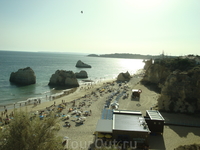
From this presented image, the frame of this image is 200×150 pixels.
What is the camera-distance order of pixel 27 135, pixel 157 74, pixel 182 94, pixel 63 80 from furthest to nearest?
pixel 63 80, pixel 157 74, pixel 182 94, pixel 27 135

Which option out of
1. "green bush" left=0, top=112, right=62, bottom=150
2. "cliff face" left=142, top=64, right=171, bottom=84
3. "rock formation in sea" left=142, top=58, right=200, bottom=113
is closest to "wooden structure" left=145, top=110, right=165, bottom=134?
"rock formation in sea" left=142, top=58, right=200, bottom=113

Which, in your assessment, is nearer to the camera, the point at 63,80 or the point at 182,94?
the point at 182,94

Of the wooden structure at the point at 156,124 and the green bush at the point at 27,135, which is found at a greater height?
the green bush at the point at 27,135

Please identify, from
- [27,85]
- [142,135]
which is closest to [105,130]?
[142,135]

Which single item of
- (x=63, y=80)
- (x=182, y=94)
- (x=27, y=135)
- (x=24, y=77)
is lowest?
(x=63, y=80)

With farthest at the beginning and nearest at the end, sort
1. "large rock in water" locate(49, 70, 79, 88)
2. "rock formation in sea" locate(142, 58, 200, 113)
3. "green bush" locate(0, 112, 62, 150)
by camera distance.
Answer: "large rock in water" locate(49, 70, 79, 88), "rock formation in sea" locate(142, 58, 200, 113), "green bush" locate(0, 112, 62, 150)

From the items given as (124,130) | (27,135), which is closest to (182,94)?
(124,130)

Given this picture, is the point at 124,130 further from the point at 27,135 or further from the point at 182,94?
the point at 182,94

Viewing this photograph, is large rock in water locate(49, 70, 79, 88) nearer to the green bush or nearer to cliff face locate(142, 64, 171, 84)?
cliff face locate(142, 64, 171, 84)

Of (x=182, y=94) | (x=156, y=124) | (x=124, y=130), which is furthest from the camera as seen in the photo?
(x=182, y=94)

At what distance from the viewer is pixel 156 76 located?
153ft

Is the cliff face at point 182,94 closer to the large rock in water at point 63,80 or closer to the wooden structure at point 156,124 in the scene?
the wooden structure at point 156,124

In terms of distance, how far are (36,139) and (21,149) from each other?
0.79 m

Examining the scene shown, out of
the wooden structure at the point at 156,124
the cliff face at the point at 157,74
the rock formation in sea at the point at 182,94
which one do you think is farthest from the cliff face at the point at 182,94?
the cliff face at the point at 157,74
